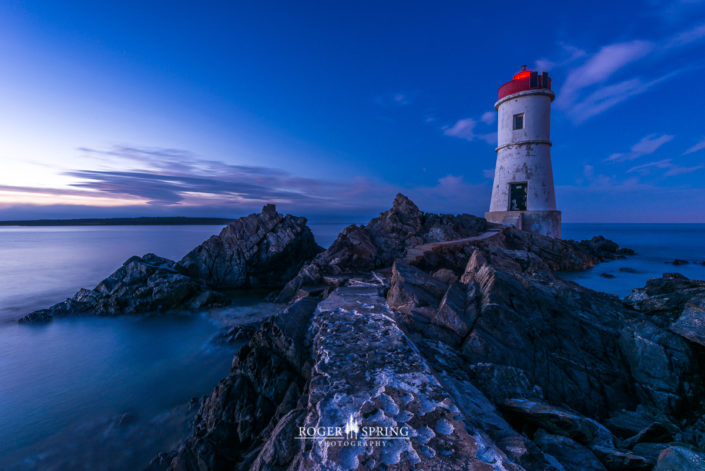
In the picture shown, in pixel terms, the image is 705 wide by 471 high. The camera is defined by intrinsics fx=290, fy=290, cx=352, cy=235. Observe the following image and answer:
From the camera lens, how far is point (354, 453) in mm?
2832

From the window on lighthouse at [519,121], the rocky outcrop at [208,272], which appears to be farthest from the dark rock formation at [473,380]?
the window on lighthouse at [519,121]

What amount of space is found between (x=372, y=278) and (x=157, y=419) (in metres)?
6.91

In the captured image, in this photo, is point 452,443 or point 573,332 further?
point 573,332

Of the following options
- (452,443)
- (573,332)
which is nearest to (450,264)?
(573,332)

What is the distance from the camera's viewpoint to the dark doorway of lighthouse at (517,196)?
67.1 ft

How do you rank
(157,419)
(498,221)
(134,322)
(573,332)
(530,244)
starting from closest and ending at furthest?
(573,332) → (157,419) → (134,322) → (530,244) → (498,221)

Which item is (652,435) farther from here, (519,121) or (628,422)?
(519,121)

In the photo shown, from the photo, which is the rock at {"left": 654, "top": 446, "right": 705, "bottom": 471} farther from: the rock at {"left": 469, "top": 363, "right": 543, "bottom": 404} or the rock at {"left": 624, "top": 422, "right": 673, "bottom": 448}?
the rock at {"left": 469, "top": 363, "right": 543, "bottom": 404}

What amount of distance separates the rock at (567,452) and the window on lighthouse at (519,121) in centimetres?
2136

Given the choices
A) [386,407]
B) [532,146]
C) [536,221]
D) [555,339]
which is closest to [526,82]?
[532,146]

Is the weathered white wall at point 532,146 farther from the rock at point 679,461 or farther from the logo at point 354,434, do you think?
the logo at point 354,434

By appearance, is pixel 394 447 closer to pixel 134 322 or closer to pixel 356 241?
pixel 356 241

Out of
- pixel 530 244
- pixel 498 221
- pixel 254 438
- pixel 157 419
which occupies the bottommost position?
pixel 157 419

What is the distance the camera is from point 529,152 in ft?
65.8
